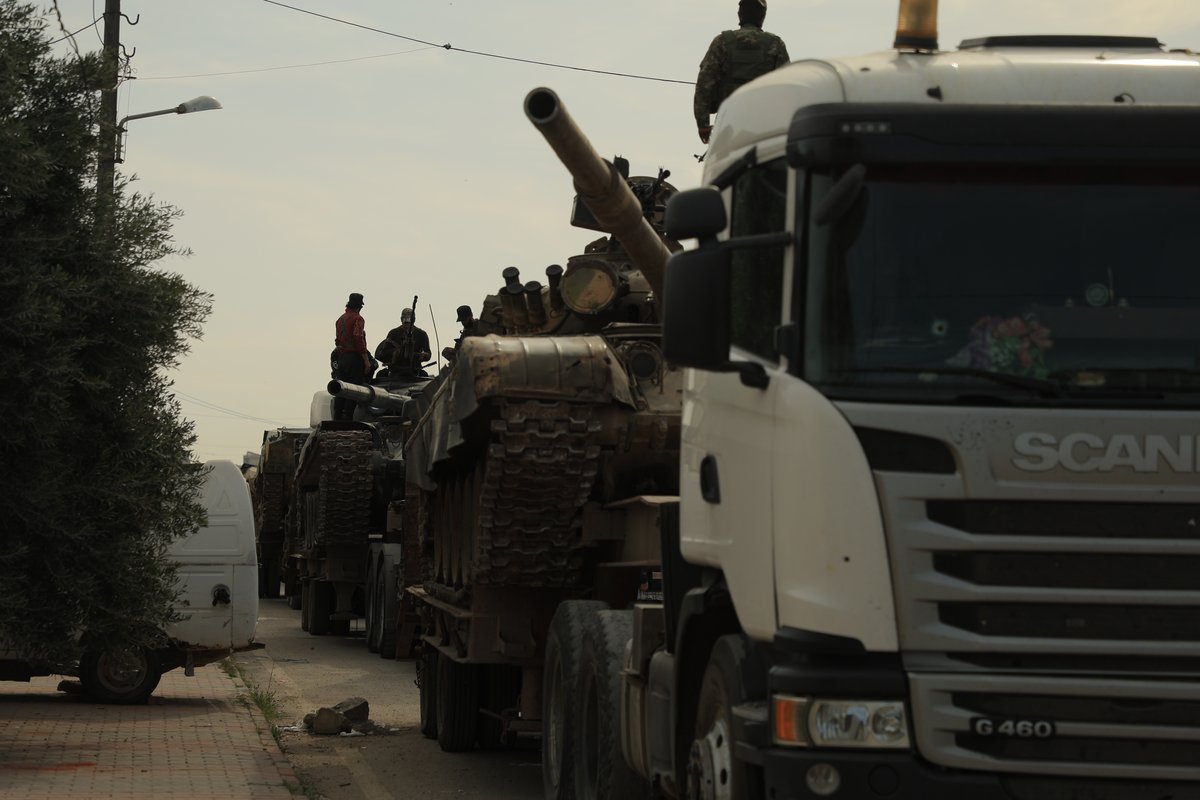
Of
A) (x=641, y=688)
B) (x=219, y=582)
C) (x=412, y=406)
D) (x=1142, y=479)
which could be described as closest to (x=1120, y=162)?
(x=1142, y=479)

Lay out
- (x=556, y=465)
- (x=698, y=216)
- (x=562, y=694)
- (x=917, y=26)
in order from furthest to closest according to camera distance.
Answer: (x=556, y=465) < (x=562, y=694) < (x=917, y=26) < (x=698, y=216)

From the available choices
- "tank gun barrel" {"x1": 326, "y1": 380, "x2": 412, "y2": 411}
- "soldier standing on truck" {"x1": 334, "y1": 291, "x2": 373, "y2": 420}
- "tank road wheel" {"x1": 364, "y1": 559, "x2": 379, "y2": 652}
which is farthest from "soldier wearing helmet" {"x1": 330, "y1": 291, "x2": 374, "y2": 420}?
"tank road wheel" {"x1": 364, "y1": 559, "x2": 379, "y2": 652}

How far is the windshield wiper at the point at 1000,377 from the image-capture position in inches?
221

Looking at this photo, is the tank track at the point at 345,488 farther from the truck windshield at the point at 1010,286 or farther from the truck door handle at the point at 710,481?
the truck windshield at the point at 1010,286

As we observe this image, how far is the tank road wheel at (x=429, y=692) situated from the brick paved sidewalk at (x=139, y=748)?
1.11m

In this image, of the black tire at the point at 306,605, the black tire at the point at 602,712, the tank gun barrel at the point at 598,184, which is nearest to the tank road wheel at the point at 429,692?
the black tire at the point at 602,712

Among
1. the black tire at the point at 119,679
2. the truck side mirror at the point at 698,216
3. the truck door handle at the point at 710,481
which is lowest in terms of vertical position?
the black tire at the point at 119,679

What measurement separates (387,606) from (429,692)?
6.43m

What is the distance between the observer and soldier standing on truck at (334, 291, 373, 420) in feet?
84.3

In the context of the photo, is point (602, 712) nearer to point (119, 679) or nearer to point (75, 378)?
point (75, 378)

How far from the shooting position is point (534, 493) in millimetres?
Result: 10812

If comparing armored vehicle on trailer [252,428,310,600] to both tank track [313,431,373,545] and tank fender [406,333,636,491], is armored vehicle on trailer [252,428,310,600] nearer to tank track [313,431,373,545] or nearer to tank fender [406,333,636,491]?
tank track [313,431,373,545]

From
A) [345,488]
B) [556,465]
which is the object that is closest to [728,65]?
[556,465]

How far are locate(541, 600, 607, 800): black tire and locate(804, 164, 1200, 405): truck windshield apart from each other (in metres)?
4.13
